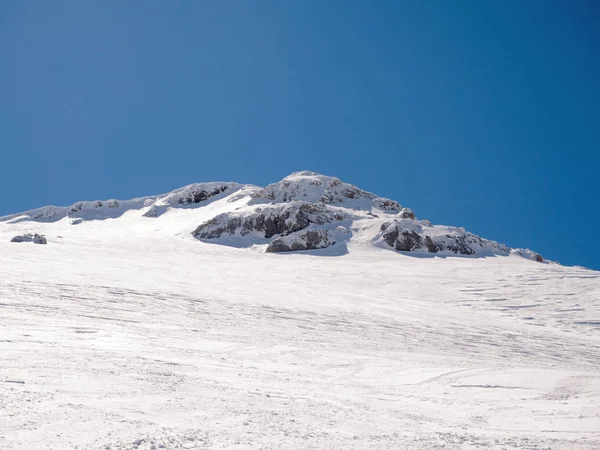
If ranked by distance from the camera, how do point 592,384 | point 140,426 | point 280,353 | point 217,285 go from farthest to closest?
point 217,285 → point 280,353 → point 592,384 → point 140,426

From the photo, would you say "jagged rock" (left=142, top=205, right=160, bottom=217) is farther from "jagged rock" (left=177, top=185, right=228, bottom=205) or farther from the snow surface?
the snow surface

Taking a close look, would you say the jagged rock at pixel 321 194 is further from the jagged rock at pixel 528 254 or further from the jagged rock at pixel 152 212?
the jagged rock at pixel 528 254

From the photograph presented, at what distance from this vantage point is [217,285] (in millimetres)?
17312

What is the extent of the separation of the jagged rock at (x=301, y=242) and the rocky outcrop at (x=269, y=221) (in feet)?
9.63

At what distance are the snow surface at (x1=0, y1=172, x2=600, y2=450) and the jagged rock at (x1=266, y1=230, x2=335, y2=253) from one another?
935 centimetres

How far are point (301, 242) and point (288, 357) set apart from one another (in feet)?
79.5

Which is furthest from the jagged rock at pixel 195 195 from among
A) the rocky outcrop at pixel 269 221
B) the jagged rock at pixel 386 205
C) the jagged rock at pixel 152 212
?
the rocky outcrop at pixel 269 221

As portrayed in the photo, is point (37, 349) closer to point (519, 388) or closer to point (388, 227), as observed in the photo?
point (519, 388)

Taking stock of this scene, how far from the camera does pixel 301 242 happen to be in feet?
106

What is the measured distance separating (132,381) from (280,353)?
337cm

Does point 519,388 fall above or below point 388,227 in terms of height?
below

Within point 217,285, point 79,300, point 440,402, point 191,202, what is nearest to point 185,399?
point 440,402

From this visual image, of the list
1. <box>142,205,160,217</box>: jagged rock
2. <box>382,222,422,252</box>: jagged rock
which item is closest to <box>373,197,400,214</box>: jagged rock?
<box>382,222,422,252</box>: jagged rock

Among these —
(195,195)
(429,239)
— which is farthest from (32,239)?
(195,195)
